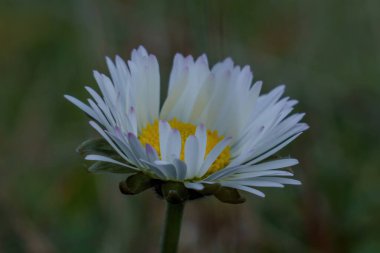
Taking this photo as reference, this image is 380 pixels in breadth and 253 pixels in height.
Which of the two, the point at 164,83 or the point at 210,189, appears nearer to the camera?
the point at 210,189

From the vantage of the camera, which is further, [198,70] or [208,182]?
[198,70]

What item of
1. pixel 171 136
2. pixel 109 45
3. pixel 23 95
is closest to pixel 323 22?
pixel 109 45

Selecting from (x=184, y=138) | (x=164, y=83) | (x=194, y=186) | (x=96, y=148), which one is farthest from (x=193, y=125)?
(x=164, y=83)

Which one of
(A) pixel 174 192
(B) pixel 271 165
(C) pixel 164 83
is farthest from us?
(C) pixel 164 83

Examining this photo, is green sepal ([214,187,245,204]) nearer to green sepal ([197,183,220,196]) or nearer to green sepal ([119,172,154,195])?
green sepal ([197,183,220,196])

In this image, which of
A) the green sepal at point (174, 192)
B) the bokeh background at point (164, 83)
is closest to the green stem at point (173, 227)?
the green sepal at point (174, 192)

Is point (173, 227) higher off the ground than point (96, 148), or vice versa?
point (96, 148)

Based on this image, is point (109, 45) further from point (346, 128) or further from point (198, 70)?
point (198, 70)

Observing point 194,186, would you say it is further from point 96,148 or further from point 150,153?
point 96,148
